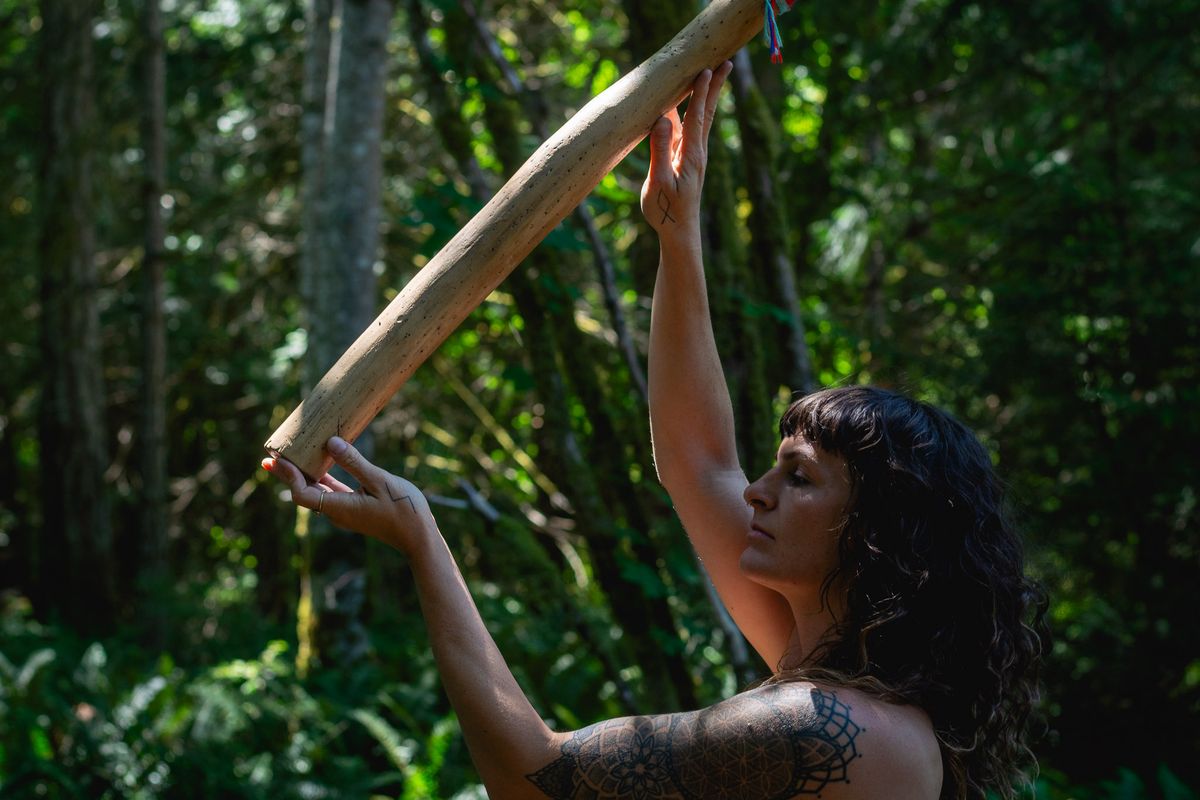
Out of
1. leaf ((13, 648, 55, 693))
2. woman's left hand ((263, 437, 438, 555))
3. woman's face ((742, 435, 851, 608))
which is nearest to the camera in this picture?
woman's left hand ((263, 437, 438, 555))

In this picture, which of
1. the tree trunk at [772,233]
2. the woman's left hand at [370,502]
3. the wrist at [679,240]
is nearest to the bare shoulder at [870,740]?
the woman's left hand at [370,502]

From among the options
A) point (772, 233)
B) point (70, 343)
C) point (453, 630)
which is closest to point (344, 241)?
point (772, 233)

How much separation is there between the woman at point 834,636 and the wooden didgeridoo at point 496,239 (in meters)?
0.06

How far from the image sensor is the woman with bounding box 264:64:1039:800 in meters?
1.57

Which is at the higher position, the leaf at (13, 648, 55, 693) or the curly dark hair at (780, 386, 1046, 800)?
the curly dark hair at (780, 386, 1046, 800)

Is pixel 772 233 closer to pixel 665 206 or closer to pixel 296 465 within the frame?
pixel 665 206

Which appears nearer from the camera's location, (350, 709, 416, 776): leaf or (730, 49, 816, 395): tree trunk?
(730, 49, 816, 395): tree trunk

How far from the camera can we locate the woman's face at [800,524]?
178cm

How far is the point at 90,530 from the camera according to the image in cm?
1080

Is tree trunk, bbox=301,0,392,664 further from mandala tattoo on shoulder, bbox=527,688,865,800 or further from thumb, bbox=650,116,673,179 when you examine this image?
mandala tattoo on shoulder, bbox=527,688,865,800

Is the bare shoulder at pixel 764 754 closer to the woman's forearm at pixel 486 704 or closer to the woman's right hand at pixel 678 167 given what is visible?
the woman's forearm at pixel 486 704

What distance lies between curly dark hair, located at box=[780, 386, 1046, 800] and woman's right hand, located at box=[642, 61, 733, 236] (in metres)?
0.50

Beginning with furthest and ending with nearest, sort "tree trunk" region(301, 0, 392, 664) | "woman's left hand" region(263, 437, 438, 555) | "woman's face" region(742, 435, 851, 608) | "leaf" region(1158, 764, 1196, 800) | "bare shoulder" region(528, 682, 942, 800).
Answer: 1. "tree trunk" region(301, 0, 392, 664)
2. "leaf" region(1158, 764, 1196, 800)
3. "woman's face" region(742, 435, 851, 608)
4. "woman's left hand" region(263, 437, 438, 555)
5. "bare shoulder" region(528, 682, 942, 800)

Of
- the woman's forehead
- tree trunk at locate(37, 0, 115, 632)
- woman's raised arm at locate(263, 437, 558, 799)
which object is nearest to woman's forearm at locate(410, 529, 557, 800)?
woman's raised arm at locate(263, 437, 558, 799)
